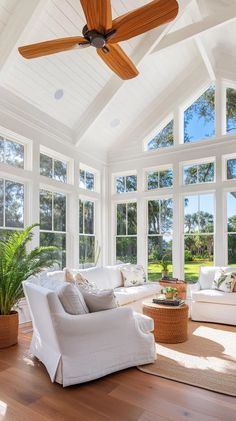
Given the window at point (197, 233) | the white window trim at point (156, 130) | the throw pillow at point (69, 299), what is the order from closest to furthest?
the throw pillow at point (69, 299) → the window at point (197, 233) → the white window trim at point (156, 130)

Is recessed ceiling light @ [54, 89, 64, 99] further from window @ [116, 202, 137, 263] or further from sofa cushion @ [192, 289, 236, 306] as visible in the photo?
sofa cushion @ [192, 289, 236, 306]

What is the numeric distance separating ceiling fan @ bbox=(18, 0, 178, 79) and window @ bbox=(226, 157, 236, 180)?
3.78 metres

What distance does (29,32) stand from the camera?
13.7 feet

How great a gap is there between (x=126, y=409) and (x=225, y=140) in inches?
212

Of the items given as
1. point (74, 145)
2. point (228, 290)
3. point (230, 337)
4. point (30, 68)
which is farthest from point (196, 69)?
point (230, 337)

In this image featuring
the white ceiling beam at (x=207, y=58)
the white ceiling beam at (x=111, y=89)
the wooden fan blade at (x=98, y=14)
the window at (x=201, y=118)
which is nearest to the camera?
the wooden fan blade at (x=98, y=14)

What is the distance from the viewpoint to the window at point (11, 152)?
509cm

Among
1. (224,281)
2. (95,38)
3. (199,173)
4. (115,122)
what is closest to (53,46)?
(95,38)

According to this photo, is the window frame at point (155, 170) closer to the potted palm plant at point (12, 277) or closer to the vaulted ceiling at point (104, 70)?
the vaulted ceiling at point (104, 70)

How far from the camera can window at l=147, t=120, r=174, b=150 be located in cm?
712

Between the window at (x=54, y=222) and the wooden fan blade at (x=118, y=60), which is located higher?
the wooden fan blade at (x=118, y=60)

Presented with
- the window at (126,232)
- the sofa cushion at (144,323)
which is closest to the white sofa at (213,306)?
the sofa cushion at (144,323)

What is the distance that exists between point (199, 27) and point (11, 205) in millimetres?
4101

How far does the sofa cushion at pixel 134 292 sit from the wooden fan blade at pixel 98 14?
366 centimetres
